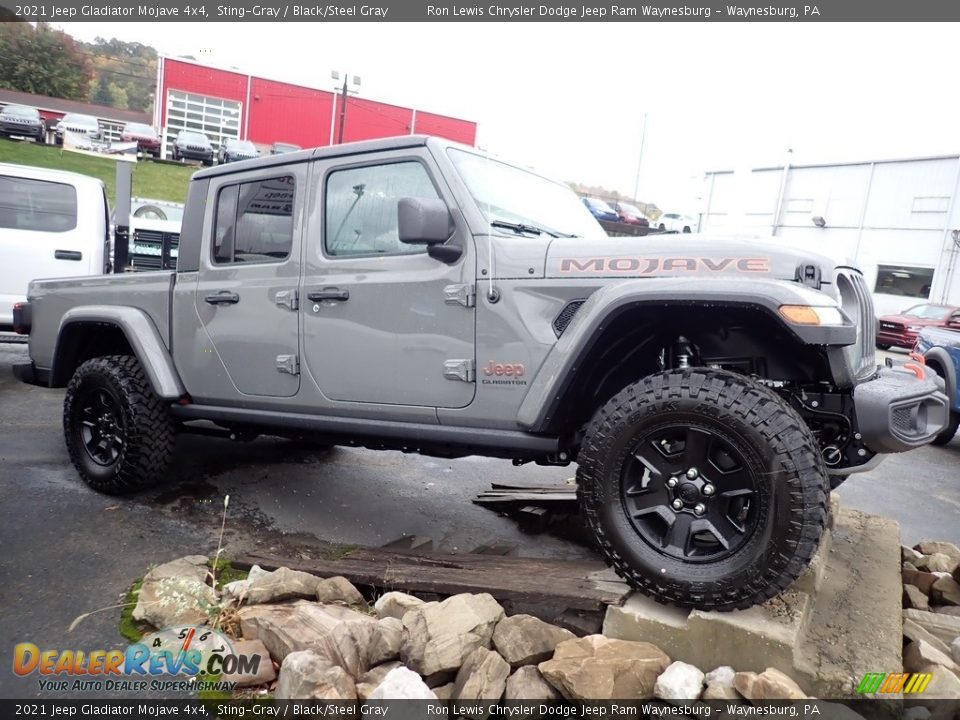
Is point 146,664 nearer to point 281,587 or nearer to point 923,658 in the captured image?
point 281,587

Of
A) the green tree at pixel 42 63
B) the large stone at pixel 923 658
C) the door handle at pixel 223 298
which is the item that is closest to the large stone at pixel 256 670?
the door handle at pixel 223 298

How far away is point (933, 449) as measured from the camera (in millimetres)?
7121

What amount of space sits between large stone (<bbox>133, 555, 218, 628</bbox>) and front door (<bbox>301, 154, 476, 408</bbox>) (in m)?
1.02

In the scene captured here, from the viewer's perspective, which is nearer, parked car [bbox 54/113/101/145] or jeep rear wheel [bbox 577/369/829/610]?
jeep rear wheel [bbox 577/369/829/610]

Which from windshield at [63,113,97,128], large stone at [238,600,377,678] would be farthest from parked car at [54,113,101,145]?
large stone at [238,600,377,678]

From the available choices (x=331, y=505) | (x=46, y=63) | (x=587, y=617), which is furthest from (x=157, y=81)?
(x=587, y=617)

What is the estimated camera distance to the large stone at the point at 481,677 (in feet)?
7.13

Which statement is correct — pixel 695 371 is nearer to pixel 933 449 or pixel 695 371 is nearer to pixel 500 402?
pixel 500 402

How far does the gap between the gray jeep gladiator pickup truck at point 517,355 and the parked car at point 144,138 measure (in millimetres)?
29367

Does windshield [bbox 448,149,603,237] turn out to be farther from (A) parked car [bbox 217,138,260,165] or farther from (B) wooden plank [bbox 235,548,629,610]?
(A) parked car [bbox 217,138,260,165]

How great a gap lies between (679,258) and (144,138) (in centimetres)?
3215

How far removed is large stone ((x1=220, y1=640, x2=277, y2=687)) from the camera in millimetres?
2346

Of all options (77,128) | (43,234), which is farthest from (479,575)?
(77,128)

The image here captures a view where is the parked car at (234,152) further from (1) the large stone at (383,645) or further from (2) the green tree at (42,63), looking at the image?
(1) the large stone at (383,645)
